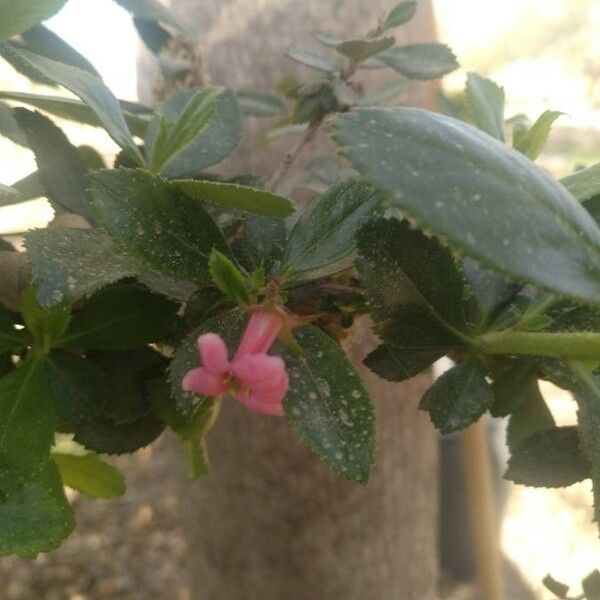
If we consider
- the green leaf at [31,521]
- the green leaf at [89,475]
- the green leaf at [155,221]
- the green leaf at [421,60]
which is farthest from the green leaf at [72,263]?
the green leaf at [421,60]

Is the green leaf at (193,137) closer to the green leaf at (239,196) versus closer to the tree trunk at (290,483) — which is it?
the green leaf at (239,196)

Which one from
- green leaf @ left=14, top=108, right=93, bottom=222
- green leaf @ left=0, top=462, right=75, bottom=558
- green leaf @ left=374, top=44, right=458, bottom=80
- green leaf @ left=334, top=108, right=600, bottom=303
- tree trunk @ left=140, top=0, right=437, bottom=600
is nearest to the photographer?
green leaf @ left=334, top=108, right=600, bottom=303

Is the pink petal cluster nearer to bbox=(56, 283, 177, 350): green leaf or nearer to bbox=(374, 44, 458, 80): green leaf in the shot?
bbox=(56, 283, 177, 350): green leaf

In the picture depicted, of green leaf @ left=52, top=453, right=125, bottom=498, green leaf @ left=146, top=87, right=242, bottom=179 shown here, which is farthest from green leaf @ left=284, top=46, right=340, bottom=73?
green leaf @ left=52, top=453, right=125, bottom=498

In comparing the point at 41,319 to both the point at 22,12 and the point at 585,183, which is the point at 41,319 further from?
the point at 585,183

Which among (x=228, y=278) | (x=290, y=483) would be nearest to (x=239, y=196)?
(x=228, y=278)

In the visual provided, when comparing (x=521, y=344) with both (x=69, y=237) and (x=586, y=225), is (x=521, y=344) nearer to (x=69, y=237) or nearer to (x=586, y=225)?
(x=586, y=225)
